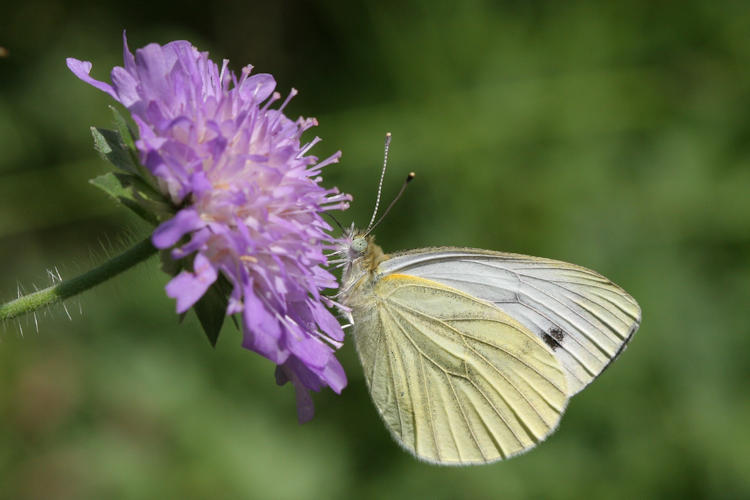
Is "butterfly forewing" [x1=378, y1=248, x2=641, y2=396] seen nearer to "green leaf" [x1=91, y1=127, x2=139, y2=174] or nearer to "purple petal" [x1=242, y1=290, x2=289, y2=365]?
"purple petal" [x1=242, y1=290, x2=289, y2=365]

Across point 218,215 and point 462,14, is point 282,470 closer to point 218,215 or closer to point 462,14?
point 218,215

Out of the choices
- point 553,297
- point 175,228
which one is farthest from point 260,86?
point 553,297

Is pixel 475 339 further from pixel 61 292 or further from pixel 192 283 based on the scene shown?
pixel 61 292

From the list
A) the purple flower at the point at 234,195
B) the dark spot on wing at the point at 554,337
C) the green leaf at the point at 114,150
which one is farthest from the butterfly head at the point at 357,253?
the green leaf at the point at 114,150

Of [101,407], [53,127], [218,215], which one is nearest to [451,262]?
[218,215]

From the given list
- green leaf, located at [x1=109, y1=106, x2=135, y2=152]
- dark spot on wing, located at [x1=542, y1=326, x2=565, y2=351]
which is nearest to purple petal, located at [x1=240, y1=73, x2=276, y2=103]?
green leaf, located at [x1=109, y1=106, x2=135, y2=152]

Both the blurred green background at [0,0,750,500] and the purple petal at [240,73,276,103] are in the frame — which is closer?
the purple petal at [240,73,276,103]
